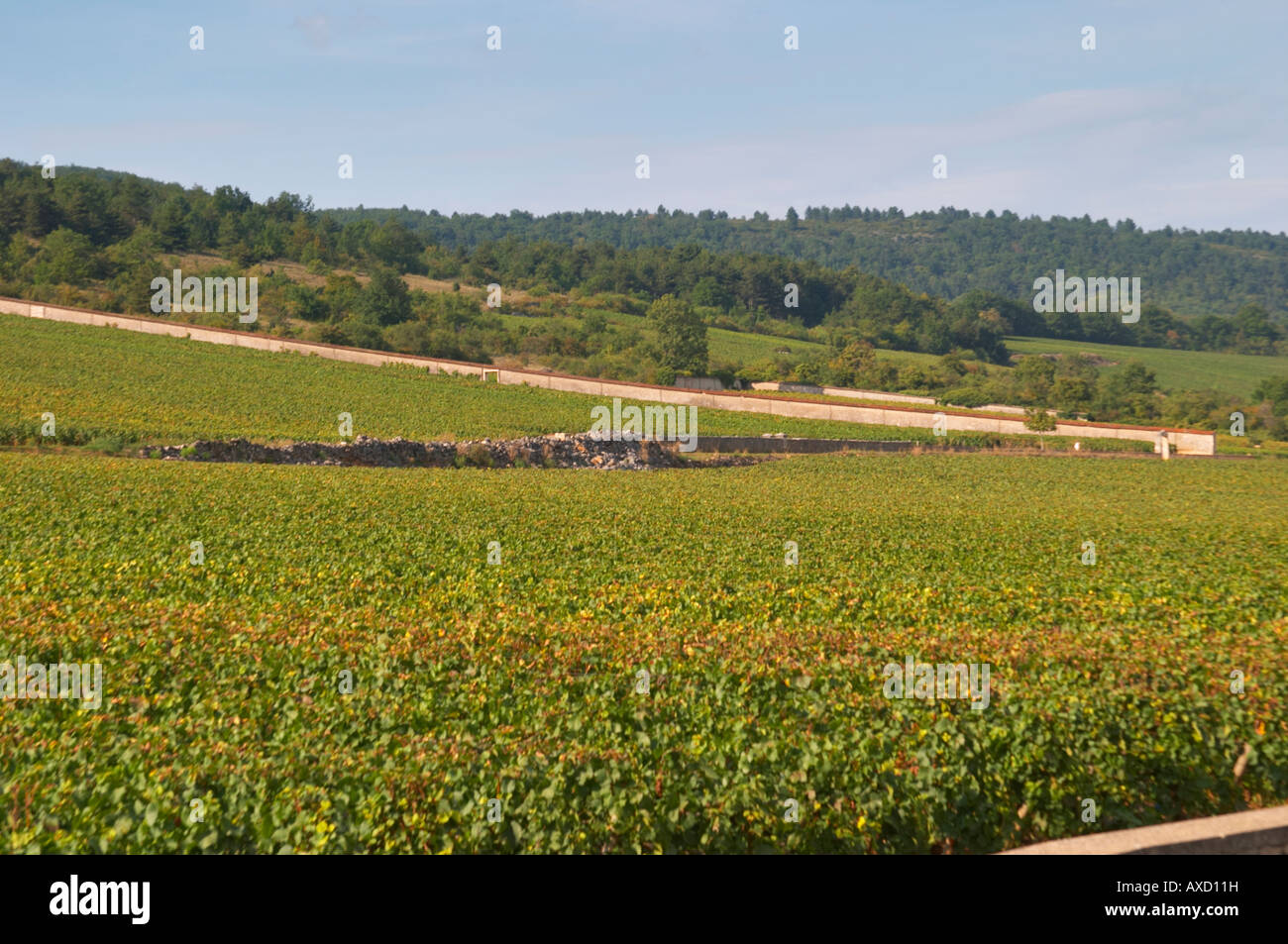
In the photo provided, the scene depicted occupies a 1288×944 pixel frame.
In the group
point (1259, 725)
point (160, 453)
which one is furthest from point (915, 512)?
point (160, 453)

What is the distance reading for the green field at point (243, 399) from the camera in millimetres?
41375

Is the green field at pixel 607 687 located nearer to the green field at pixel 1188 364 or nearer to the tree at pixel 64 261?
the tree at pixel 64 261

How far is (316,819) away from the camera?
6906mm

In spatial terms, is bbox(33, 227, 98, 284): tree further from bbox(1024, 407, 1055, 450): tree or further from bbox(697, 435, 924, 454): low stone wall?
bbox(1024, 407, 1055, 450): tree

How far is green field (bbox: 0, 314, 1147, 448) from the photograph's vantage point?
1629 inches

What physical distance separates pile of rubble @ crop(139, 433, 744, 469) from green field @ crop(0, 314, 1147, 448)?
5.90ft

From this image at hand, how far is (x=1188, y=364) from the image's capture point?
136500 millimetres

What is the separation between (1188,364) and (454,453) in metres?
126

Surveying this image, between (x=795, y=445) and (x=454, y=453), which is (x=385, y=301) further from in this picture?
(x=454, y=453)

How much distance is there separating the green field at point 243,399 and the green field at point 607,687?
21719 millimetres

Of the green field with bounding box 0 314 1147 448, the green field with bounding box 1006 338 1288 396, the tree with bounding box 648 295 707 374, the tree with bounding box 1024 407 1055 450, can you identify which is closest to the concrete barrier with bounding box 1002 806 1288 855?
the green field with bounding box 0 314 1147 448

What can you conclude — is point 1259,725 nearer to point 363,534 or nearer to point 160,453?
point 363,534

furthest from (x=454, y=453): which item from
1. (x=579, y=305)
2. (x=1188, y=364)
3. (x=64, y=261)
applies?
(x=1188, y=364)

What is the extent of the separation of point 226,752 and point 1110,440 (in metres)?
64.4
